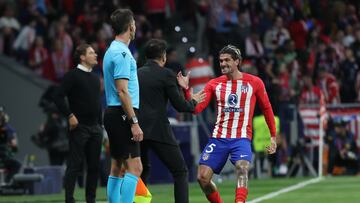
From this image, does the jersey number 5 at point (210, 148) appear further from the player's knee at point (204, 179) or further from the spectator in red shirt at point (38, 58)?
the spectator in red shirt at point (38, 58)

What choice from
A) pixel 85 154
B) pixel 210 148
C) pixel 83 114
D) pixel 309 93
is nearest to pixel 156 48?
pixel 210 148

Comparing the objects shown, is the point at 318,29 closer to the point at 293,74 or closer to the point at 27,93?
the point at 293,74

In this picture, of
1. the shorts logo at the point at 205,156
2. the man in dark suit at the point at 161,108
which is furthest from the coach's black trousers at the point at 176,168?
the shorts logo at the point at 205,156

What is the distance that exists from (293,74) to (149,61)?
50.8 feet

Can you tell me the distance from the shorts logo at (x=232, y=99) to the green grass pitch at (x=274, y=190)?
3767 mm

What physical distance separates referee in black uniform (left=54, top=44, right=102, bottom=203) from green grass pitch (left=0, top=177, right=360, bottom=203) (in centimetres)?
220

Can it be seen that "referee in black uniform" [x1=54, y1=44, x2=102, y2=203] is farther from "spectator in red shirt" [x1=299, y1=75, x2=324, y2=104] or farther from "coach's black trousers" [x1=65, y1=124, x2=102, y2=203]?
"spectator in red shirt" [x1=299, y1=75, x2=324, y2=104]

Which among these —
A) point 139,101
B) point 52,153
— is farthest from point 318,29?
point 139,101

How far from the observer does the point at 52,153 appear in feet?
83.6

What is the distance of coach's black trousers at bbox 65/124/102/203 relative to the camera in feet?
54.3

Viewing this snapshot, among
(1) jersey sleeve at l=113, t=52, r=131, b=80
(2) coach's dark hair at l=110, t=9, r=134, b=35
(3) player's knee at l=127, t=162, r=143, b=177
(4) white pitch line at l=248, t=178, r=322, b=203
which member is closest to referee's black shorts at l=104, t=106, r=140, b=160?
(3) player's knee at l=127, t=162, r=143, b=177

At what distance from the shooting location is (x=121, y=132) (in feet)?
44.9

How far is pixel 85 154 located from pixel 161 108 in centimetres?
267

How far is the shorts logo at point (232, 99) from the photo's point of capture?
14680mm
